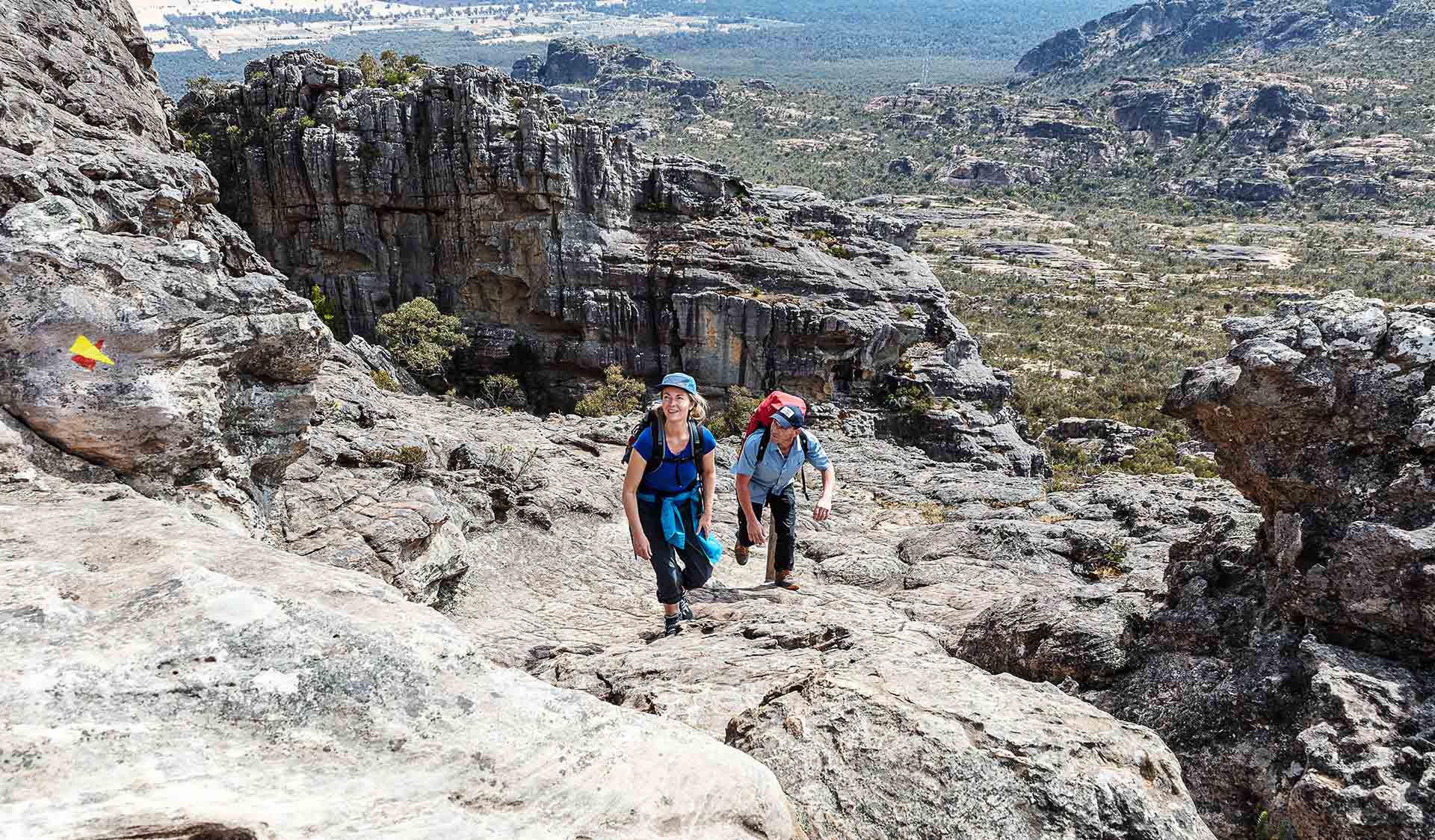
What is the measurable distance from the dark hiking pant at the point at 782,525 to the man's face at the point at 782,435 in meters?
0.59

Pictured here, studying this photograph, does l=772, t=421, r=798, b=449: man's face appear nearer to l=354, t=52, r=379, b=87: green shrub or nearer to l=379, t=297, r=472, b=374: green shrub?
l=379, t=297, r=472, b=374: green shrub

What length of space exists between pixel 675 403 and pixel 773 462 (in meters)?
1.78

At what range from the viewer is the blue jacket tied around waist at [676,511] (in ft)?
24.2

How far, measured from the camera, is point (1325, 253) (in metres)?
95.8

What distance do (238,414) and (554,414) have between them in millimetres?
18107

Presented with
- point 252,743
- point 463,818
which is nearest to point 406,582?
point 252,743

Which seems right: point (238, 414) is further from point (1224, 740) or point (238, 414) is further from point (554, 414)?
point (554, 414)

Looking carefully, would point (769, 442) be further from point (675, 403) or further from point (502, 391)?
point (502, 391)

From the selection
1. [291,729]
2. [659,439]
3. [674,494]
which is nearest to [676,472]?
[674,494]

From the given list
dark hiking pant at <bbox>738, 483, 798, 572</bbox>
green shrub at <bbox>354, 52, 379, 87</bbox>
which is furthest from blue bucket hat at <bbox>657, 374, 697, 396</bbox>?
green shrub at <bbox>354, 52, 379, 87</bbox>

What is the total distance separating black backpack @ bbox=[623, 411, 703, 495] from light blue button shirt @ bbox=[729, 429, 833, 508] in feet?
3.74

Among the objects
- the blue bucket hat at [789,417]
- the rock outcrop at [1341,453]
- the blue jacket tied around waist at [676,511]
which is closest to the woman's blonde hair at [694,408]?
the blue jacket tied around waist at [676,511]

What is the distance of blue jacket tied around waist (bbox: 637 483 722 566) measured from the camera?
24.2 ft

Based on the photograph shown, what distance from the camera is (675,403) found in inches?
276
